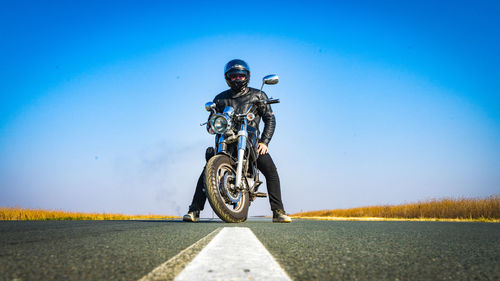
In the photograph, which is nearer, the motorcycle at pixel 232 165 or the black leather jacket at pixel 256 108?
the motorcycle at pixel 232 165

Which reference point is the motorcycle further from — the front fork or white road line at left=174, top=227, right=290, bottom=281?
white road line at left=174, top=227, right=290, bottom=281

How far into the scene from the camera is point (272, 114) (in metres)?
5.96

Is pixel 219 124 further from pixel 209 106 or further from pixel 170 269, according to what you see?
pixel 170 269

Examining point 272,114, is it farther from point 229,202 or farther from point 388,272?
point 388,272

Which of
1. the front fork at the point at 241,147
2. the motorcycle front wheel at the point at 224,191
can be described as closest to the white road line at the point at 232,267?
the motorcycle front wheel at the point at 224,191

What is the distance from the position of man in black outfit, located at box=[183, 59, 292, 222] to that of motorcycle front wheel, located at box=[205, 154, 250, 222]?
2.53 ft

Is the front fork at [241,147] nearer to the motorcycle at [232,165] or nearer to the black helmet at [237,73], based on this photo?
the motorcycle at [232,165]

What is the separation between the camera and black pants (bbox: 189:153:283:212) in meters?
5.53

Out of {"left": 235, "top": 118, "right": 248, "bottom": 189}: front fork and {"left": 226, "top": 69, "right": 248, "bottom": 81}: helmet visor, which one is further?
{"left": 226, "top": 69, "right": 248, "bottom": 81}: helmet visor

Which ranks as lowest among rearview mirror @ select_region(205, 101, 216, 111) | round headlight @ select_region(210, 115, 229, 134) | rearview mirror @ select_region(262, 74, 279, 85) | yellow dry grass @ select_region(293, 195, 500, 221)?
yellow dry grass @ select_region(293, 195, 500, 221)

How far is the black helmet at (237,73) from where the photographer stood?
5.73m

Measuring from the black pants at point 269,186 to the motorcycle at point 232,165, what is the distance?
0.18m

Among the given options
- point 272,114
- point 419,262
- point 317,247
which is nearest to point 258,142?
point 272,114

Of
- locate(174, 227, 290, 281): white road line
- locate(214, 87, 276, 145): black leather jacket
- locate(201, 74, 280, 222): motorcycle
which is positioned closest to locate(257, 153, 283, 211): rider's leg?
locate(201, 74, 280, 222): motorcycle
